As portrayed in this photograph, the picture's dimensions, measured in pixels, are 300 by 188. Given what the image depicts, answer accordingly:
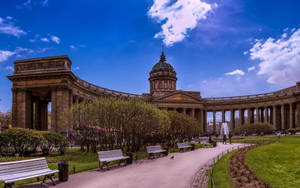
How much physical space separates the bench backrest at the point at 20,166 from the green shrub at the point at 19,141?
28.1ft

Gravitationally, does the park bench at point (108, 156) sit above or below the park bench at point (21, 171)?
below

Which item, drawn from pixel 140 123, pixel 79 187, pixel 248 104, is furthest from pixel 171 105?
pixel 79 187

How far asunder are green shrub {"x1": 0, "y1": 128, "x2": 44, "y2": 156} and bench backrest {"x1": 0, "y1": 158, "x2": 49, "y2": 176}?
28.1ft

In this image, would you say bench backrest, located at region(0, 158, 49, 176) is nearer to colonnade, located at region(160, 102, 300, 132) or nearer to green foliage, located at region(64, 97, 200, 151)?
green foliage, located at region(64, 97, 200, 151)

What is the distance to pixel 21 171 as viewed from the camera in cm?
959

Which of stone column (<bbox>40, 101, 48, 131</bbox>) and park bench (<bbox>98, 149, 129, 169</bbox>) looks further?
stone column (<bbox>40, 101, 48, 131</bbox>)

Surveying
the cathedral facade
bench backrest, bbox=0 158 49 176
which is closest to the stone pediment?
the cathedral facade

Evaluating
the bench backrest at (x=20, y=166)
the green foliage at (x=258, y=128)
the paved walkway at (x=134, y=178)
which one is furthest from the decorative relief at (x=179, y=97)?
the bench backrest at (x=20, y=166)

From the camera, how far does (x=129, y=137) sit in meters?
21.0

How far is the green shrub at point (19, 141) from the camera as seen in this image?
17516mm

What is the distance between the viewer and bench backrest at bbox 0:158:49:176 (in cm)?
912

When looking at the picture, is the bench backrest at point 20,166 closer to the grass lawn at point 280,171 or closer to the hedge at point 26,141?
the hedge at point 26,141

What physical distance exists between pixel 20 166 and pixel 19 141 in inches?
365

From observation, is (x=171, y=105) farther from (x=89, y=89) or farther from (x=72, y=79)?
(x=72, y=79)
